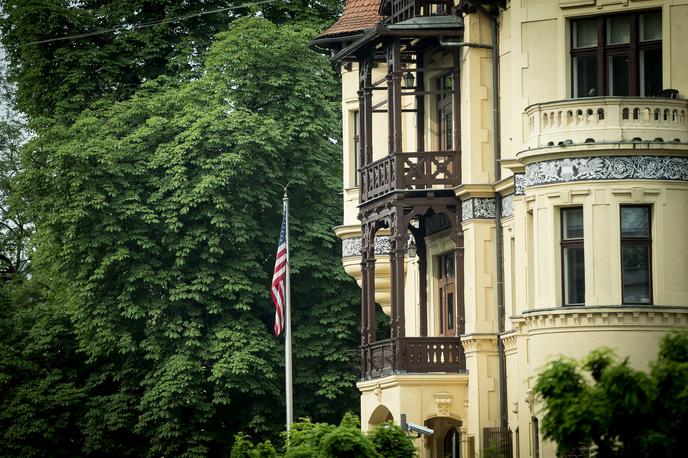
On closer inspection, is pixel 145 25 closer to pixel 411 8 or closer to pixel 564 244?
pixel 411 8

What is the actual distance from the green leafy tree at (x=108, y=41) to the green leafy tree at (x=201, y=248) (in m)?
4.28

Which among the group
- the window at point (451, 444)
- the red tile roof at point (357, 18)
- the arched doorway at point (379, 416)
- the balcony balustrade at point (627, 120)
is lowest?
the window at point (451, 444)

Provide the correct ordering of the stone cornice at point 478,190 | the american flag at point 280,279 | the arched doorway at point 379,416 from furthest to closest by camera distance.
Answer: the american flag at point 280,279 < the arched doorway at point 379,416 < the stone cornice at point 478,190

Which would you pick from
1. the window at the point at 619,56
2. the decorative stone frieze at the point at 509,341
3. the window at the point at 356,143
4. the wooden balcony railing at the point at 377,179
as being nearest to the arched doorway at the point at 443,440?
the decorative stone frieze at the point at 509,341

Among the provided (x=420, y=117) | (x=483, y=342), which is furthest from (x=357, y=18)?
(x=483, y=342)

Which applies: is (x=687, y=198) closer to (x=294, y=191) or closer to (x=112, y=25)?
(x=294, y=191)

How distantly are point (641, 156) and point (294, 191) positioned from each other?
2309 centimetres

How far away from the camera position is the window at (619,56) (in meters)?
54.3

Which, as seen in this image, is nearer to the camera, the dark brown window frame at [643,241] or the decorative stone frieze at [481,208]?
the dark brown window frame at [643,241]

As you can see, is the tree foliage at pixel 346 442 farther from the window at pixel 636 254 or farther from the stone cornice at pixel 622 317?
the window at pixel 636 254

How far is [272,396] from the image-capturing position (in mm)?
72500

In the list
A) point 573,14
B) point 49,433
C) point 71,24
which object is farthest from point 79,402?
point 573,14

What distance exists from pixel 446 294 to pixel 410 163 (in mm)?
4172

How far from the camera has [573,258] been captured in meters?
53.6
